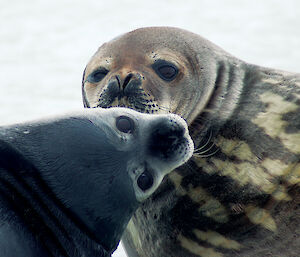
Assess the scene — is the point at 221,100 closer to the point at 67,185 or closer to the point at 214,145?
the point at 214,145

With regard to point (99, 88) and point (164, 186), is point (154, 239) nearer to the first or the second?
point (164, 186)

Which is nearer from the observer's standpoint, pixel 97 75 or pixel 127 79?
pixel 127 79

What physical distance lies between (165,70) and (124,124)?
1297 mm

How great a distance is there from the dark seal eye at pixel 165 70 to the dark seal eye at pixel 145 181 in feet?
4.32

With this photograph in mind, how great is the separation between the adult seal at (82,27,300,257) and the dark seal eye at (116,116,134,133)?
0.91m

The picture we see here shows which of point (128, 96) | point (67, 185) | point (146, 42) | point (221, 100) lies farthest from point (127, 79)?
point (67, 185)

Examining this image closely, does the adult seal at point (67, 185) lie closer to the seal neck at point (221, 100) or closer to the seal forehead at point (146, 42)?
the seal neck at point (221, 100)

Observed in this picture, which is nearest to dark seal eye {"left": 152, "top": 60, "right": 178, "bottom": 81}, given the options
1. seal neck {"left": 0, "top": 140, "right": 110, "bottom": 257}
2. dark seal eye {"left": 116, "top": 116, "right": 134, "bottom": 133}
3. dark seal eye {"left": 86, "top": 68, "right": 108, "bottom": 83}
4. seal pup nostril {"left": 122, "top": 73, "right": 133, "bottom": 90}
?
seal pup nostril {"left": 122, "top": 73, "right": 133, "bottom": 90}

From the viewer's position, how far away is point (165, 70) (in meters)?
3.66

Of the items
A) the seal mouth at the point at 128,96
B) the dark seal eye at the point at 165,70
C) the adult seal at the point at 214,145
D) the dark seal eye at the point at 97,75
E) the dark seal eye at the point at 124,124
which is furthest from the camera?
the dark seal eye at the point at 97,75

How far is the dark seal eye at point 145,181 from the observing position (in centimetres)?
243

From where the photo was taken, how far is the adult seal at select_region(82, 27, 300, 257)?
3.18 meters

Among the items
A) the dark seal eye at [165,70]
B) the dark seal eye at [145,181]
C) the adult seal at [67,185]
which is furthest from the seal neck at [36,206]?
the dark seal eye at [165,70]

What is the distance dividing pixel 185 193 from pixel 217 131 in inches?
18.0
